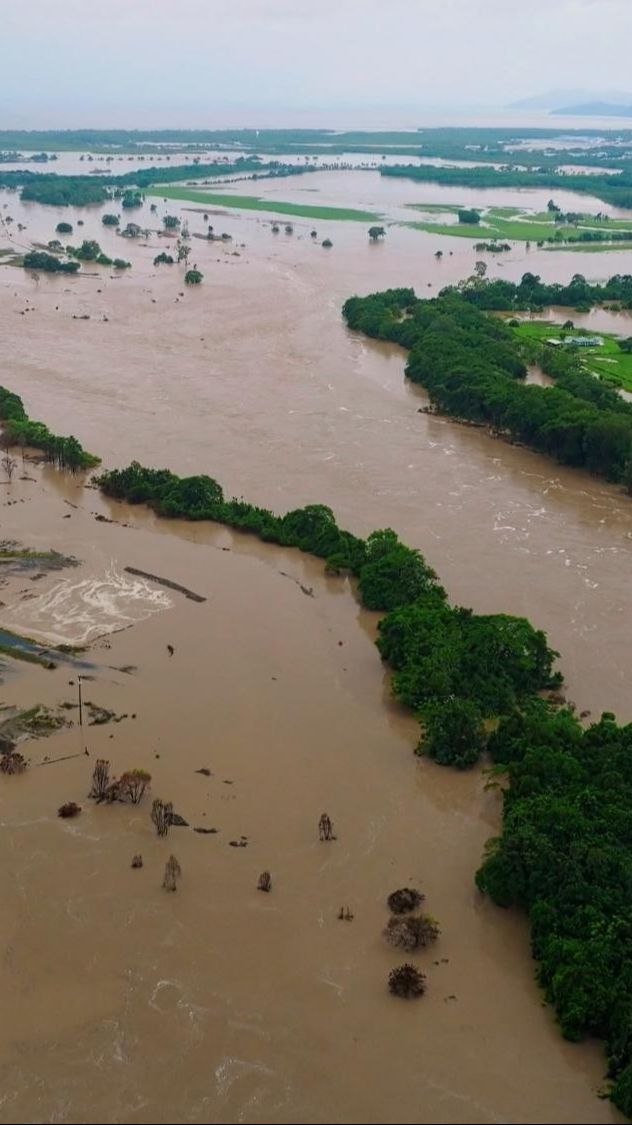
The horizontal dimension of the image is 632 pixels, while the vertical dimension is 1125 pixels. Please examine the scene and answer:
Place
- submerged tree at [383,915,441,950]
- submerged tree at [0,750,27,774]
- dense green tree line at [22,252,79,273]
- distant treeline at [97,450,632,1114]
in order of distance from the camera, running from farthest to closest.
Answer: dense green tree line at [22,252,79,273], submerged tree at [0,750,27,774], submerged tree at [383,915,441,950], distant treeline at [97,450,632,1114]

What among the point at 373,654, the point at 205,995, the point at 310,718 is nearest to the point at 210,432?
the point at 373,654

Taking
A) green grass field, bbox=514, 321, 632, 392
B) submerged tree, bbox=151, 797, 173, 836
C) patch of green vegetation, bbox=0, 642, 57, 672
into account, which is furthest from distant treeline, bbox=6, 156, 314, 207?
submerged tree, bbox=151, 797, 173, 836

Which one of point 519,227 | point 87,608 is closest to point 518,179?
point 519,227

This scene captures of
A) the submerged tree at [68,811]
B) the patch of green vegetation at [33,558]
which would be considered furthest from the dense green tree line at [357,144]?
the submerged tree at [68,811]

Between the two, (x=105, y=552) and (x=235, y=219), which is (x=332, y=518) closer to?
(x=105, y=552)

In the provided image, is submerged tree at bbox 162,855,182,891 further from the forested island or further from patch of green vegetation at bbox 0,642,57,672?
patch of green vegetation at bbox 0,642,57,672

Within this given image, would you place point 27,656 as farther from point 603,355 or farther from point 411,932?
point 603,355
